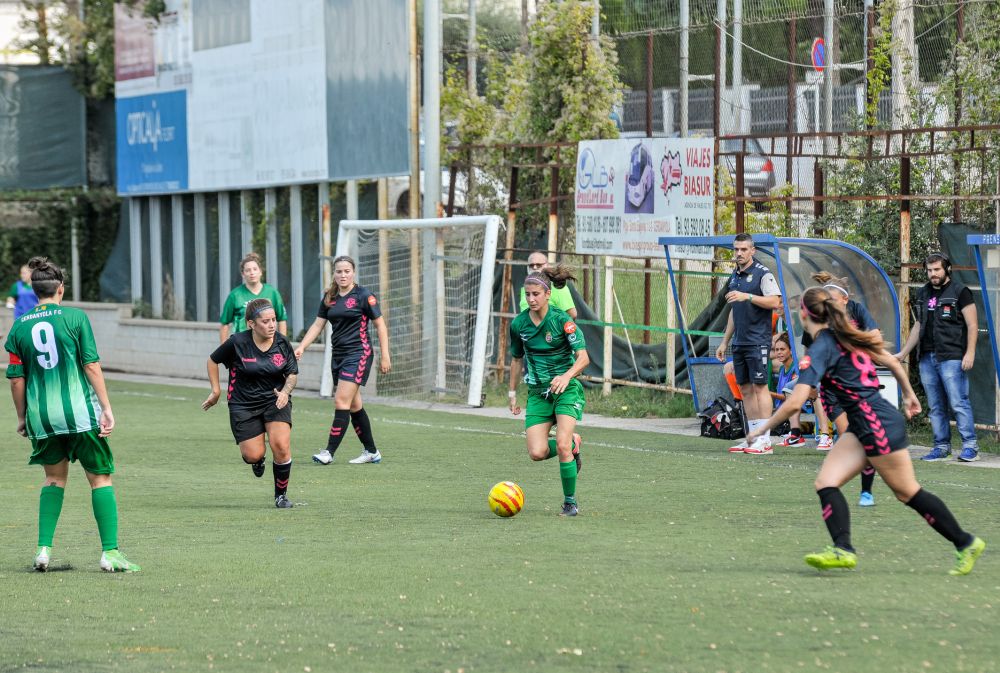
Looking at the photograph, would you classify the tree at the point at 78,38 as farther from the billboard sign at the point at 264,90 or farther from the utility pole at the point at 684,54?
the utility pole at the point at 684,54

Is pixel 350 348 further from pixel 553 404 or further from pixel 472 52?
pixel 472 52

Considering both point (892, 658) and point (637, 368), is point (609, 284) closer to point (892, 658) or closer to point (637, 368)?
point (637, 368)

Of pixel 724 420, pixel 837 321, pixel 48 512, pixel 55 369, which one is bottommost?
pixel 724 420

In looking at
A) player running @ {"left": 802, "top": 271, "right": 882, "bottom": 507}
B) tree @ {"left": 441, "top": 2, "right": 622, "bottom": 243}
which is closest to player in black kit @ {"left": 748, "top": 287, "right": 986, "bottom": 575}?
player running @ {"left": 802, "top": 271, "right": 882, "bottom": 507}

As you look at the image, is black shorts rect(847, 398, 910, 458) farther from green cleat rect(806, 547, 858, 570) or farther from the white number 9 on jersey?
the white number 9 on jersey

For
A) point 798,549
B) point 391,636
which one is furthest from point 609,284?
point 391,636

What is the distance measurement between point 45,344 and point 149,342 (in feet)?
60.6

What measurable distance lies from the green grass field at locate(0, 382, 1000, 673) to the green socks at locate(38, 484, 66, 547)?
217 millimetres

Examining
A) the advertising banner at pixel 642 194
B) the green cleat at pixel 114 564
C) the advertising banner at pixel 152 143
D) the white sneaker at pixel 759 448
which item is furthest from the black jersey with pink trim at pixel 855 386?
the advertising banner at pixel 152 143

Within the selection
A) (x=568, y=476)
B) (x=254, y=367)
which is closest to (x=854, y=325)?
(x=568, y=476)

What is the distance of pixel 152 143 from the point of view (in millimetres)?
29219

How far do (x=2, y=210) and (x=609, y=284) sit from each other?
17.7 metres

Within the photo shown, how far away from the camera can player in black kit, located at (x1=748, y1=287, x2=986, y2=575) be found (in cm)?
809

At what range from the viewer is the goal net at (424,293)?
20781 mm
